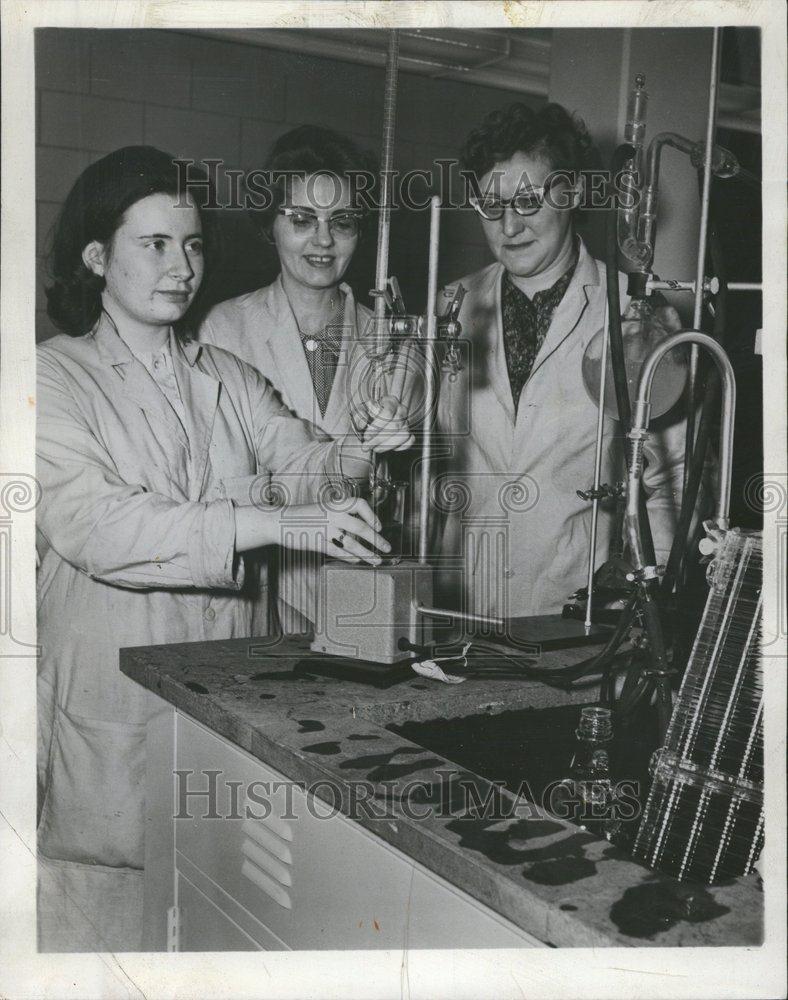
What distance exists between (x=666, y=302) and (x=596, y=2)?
0.50 meters

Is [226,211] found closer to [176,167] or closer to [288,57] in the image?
[176,167]

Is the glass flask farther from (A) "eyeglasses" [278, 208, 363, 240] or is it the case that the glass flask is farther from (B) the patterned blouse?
(A) "eyeglasses" [278, 208, 363, 240]

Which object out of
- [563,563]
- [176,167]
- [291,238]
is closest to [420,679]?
[563,563]

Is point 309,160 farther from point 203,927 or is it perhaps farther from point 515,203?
point 203,927

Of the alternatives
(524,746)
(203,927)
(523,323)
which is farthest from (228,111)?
(203,927)

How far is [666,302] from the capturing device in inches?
63.4

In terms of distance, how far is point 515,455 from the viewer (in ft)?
6.07

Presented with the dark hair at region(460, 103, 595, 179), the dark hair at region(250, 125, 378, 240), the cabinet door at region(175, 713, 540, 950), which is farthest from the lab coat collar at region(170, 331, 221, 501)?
the dark hair at region(460, 103, 595, 179)

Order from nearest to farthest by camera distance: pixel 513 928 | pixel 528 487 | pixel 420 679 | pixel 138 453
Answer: pixel 513 928 → pixel 420 679 → pixel 138 453 → pixel 528 487

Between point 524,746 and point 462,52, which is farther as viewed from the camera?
point 462,52

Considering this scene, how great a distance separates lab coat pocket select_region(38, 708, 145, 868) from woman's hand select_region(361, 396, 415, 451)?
0.67 meters

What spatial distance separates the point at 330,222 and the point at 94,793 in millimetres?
1099

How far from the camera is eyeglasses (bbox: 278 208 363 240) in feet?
5.75

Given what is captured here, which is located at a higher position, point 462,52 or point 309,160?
point 462,52
